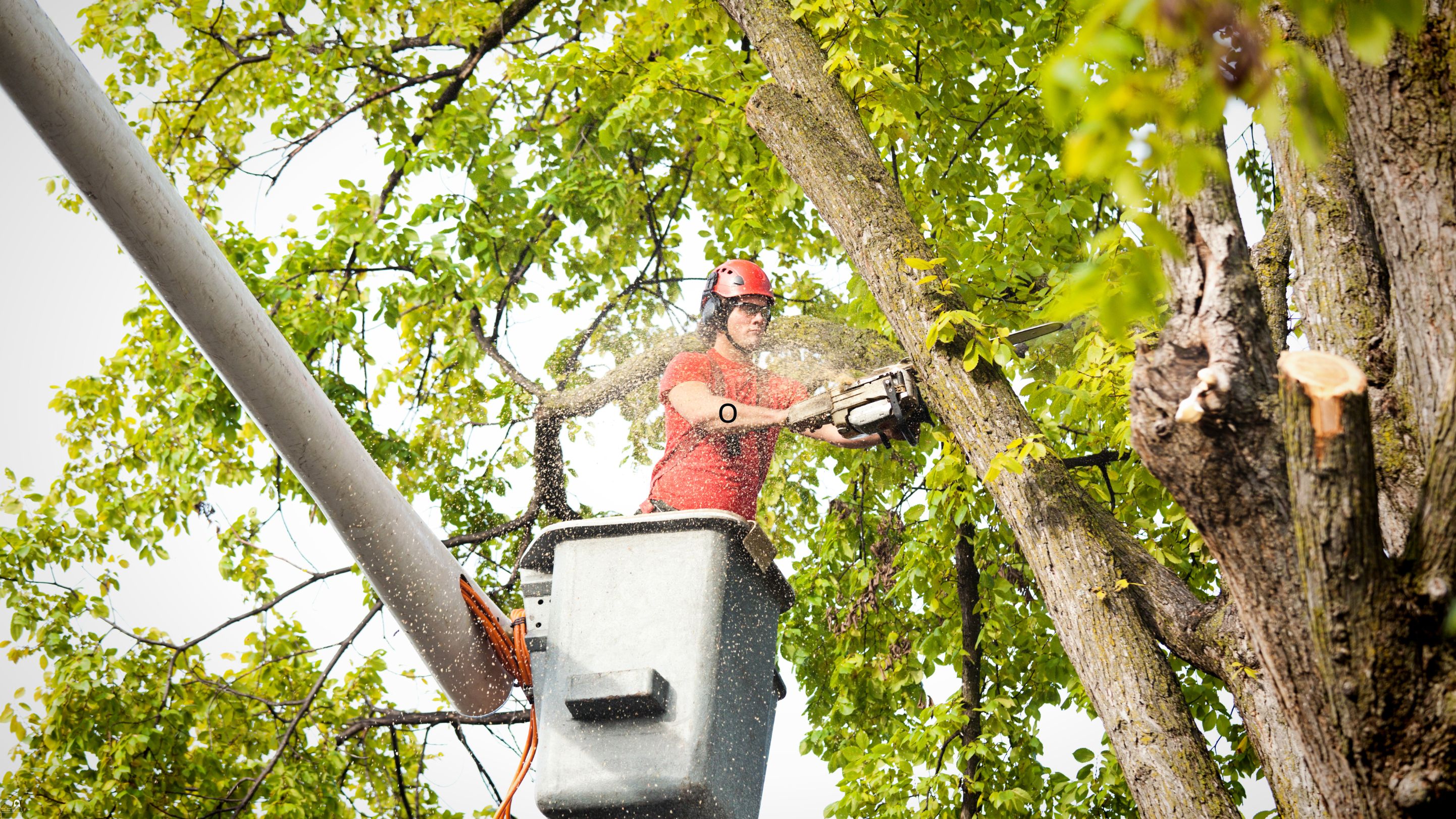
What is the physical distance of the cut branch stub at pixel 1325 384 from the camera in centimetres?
171

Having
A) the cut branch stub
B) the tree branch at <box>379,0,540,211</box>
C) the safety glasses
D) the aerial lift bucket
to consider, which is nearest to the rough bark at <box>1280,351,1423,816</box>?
the cut branch stub

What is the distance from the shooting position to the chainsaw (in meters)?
3.59

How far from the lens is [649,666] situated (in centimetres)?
325

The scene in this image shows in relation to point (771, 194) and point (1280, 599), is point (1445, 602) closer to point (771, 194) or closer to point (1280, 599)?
point (1280, 599)

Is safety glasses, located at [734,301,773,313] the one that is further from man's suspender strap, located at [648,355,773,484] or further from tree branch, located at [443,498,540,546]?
tree branch, located at [443,498,540,546]

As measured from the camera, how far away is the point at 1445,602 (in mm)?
1778

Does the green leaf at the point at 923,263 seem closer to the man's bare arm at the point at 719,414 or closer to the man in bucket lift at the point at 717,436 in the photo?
the man in bucket lift at the point at 717,436

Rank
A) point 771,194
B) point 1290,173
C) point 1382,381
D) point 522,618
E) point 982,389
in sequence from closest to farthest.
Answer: point 1382,381, point 1290,173, point 982,389, point 522,618, point 771,194

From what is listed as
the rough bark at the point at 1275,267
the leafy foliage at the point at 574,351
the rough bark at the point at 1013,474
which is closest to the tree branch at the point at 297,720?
the leafy foliage at the point at 574,351

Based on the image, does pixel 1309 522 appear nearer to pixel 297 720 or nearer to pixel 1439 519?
pixel 1439 519

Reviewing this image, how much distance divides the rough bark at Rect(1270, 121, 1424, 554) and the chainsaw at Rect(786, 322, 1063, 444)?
44.9 inches

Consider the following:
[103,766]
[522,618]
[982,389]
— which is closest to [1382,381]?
[982,389]

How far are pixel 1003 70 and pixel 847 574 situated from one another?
3.03m

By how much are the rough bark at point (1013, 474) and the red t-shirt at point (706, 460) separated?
747 mm
